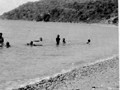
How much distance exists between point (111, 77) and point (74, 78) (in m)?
1.96

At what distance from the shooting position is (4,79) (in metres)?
16.6

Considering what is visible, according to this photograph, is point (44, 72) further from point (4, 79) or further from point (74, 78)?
point (74, 78)

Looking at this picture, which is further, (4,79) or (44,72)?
(44,72)

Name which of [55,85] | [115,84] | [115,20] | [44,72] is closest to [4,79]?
[44,72]

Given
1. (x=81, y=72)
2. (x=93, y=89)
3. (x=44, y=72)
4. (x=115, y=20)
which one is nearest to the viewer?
(x=93, y=89)

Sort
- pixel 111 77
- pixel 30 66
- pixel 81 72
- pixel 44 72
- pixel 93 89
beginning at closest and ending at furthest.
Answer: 1. pixel 93 89
2. pixel 111 77
3. pixel 81 72
4. pixel 44 72
5. pixel 30 66

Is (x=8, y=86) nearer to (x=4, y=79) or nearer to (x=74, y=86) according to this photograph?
(x=4, y=79)

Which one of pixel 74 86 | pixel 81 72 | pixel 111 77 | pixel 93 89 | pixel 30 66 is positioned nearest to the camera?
pixel 93 89

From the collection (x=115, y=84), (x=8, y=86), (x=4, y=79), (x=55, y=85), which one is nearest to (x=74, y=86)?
(x=55, y=85)

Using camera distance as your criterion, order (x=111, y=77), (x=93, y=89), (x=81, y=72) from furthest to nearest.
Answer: (x=81, y=72)
(x=111, y=77)
(x=93, y=89)

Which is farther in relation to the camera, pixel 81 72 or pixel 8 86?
pixel 81 72

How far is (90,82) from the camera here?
43.7 ft

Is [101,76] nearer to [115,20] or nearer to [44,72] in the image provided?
[44,72]

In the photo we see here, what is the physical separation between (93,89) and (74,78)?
3.00 metres
